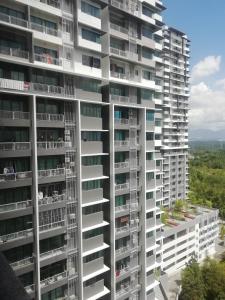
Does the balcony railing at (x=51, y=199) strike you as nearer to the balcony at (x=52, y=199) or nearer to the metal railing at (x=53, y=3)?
the balcony at (x=52, y=199)

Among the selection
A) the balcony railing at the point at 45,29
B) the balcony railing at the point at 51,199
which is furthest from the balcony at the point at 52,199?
the balcony railing at the point at 45,29

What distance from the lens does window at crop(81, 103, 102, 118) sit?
20875mm

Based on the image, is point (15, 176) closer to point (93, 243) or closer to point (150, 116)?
point (93, 243)

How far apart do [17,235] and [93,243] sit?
6648mm

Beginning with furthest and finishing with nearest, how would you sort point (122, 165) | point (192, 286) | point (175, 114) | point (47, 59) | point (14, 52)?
point (175, 114), point (192, 286), point (122, 165), point (47, 59), point (14, 52)

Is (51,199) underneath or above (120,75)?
underneath

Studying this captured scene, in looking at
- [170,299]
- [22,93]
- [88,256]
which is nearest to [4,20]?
[22,93]

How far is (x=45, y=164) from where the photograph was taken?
1869cm

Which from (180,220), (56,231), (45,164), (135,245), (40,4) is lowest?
(180,220)

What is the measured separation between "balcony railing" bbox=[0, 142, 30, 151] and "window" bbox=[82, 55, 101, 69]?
8033 mm

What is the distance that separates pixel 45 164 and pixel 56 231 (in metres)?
4.62

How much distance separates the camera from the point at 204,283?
1425 inches

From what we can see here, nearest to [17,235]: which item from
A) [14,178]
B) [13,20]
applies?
[14,178]

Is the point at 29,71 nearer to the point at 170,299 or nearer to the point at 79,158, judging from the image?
the point at 79,158
